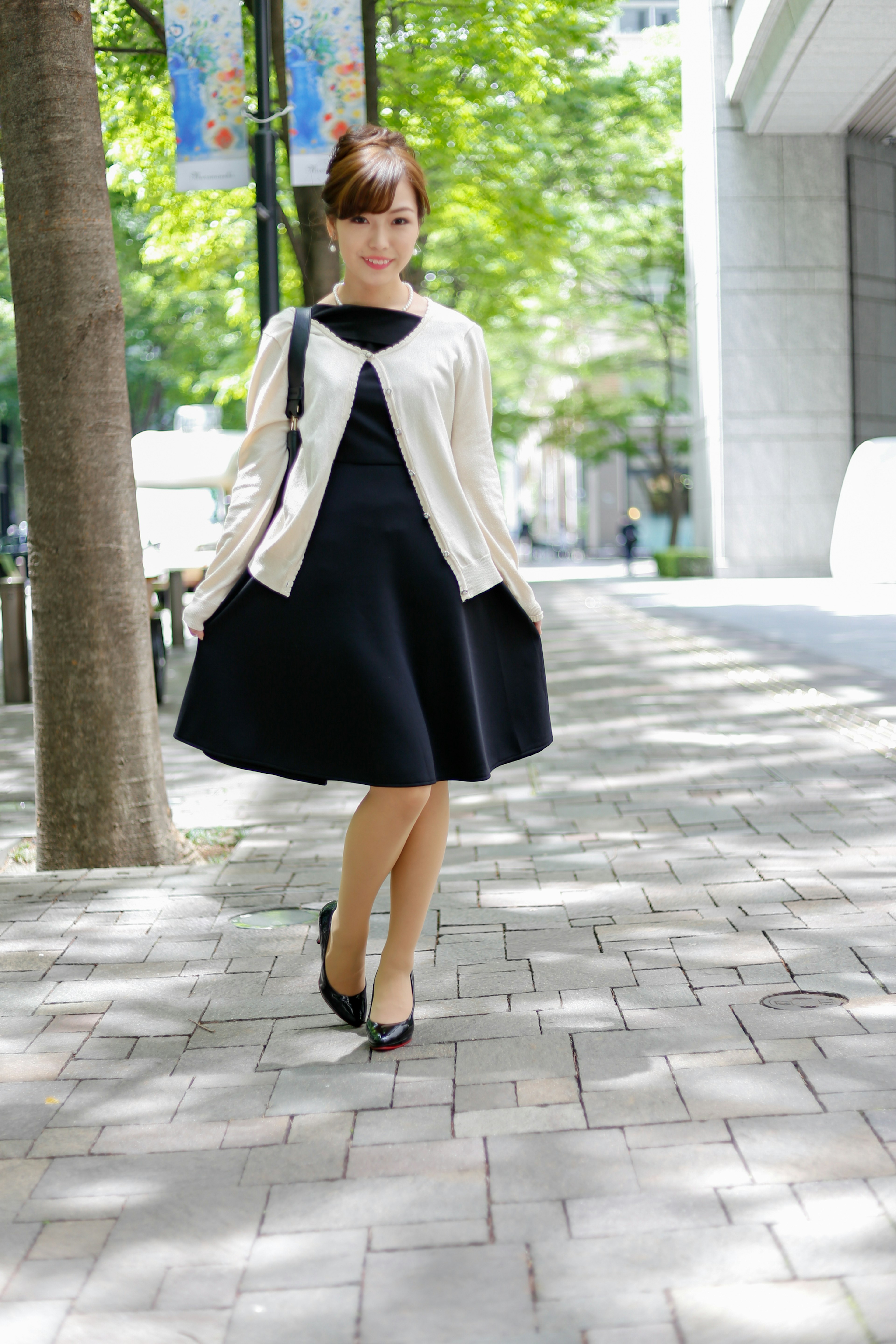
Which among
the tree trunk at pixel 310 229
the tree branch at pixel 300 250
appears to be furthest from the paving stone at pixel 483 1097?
the tree branch at pixel 300 250

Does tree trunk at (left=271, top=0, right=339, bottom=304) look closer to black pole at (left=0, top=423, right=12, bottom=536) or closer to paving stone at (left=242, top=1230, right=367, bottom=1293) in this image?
paving stone at (left=242, top=1230, right=367, bottom=1293)

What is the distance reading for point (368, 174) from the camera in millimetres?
3061

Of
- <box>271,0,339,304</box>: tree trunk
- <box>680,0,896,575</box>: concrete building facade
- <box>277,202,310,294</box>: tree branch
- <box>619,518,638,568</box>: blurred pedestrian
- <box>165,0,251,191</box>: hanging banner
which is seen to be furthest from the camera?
<box>619,518,638,568</box>: blurred pedestrian

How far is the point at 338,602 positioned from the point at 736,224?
22.5 metres

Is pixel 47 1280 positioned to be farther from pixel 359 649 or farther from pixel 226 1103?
pixel 359 649

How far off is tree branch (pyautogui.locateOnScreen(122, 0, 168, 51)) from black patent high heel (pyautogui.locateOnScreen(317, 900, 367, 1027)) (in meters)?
8.70

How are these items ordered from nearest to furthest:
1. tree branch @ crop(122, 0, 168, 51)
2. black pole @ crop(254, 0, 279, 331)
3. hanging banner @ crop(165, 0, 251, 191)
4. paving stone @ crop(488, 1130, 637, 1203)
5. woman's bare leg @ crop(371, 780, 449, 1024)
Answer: paving stone @ crop(488, 1130, 637, 1203)
woman's bare leg @ crop(371, 780, 449, 1024)
hanging banner @ crop(165, 0, 251, 191)
black pole @ crop(254, 0, 279, 331)
tree branch @ crop(122, 0, 168, 51)

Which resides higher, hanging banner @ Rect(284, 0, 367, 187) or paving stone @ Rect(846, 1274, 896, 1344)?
hanging banner @ Rect(284, 0, 367, 187)

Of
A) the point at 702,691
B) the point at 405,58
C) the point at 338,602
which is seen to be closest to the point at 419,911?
the point at 338,602

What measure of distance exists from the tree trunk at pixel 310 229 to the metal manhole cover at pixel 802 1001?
1057cm

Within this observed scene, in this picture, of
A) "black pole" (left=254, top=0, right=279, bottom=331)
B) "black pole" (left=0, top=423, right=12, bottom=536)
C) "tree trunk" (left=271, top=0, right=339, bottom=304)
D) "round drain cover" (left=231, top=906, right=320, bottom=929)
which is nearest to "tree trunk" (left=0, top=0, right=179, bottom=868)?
"round drain cover" (left=231, top=906, right=320, bottom=929)

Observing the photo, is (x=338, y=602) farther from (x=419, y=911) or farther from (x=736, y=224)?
(x=736, y=224)

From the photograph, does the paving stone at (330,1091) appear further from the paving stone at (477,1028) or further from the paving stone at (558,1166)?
the paving stone at (558,1166)

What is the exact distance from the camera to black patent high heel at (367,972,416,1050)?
130 inches
